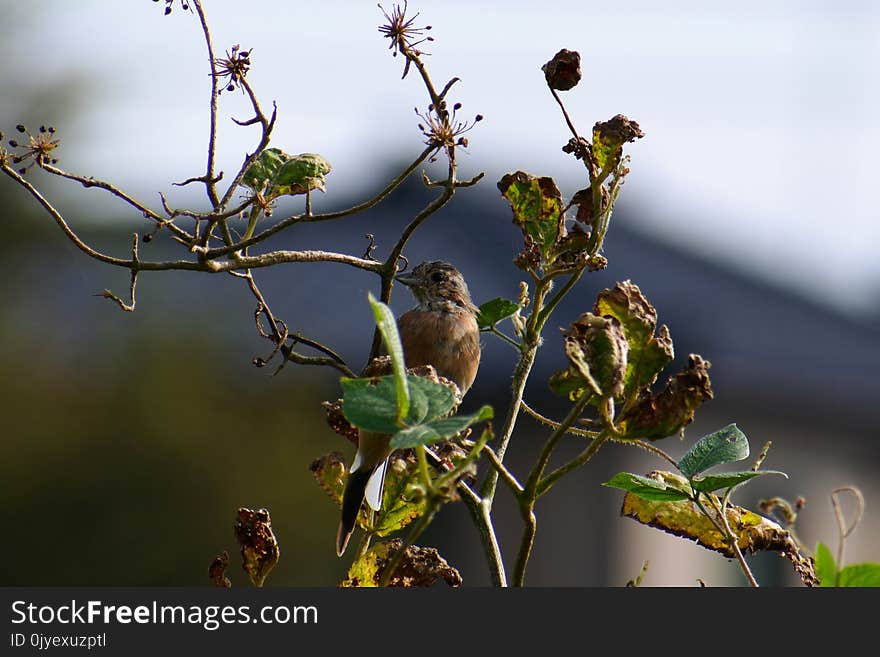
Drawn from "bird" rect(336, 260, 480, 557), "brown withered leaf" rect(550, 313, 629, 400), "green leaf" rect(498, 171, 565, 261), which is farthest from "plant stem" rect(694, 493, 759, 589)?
"bird" rect(336, 260, 480, 557)

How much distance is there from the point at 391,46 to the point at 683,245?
17.0 metres

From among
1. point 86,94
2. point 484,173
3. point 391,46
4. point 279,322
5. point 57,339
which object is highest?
point 86,94

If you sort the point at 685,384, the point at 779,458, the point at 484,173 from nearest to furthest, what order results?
the point at 685,384
the point at 484,173
the point at 779,458

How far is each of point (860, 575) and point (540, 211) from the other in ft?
1.79

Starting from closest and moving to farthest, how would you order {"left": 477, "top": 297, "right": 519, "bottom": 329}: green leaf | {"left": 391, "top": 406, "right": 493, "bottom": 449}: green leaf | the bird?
1. {"left": 391, "top": 406, "right": 493, "bottom": 449}: green leaf
2. {"left": 477, "top": 297, "right": 519, "bottom": 329}: green leaf
3. the bird

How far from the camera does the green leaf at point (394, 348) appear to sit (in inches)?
34.6

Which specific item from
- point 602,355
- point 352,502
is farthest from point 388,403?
point 352,502

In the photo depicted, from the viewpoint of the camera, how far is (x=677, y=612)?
107 cm

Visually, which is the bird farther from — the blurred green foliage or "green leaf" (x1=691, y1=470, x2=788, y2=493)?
the blurred green foliage

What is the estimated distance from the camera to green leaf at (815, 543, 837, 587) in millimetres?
1103

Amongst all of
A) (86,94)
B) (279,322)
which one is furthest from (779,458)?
(279,322)

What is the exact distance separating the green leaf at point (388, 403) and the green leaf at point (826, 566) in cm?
40

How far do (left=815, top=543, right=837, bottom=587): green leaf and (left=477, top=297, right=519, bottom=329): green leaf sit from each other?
20.8 inches

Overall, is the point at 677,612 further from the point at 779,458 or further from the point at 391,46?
the point at 779,458
